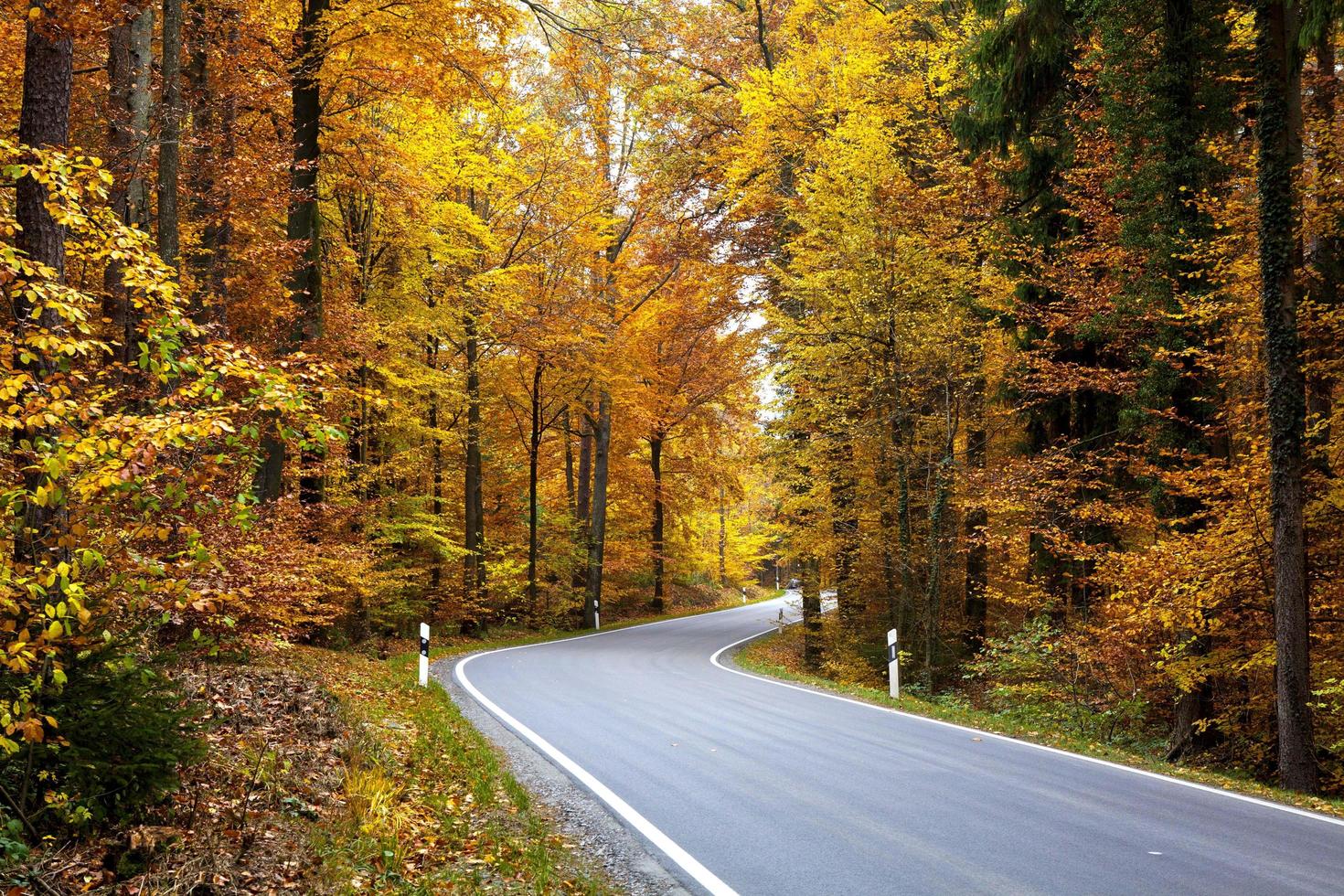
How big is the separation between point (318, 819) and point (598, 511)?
68.2 ft

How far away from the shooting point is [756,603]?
161 ft

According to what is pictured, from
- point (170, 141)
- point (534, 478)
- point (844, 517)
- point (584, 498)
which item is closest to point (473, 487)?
point (534, 478)

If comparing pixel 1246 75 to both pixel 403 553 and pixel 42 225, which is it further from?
pixel 403 553

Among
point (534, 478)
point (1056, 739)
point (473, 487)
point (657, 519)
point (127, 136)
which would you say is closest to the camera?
point (127, 136)

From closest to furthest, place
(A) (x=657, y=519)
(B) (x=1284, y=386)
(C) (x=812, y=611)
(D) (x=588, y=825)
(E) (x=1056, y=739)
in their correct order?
(D) (x=588, y=825), (B) (x=1284, y=386), (E) (x=1056, y=739), (C) (x=812, y=611), (A) (x=657, y=519)

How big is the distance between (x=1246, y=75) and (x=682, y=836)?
1172 centimetres

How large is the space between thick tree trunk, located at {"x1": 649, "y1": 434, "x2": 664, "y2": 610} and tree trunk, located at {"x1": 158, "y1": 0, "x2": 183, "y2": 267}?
21.3m

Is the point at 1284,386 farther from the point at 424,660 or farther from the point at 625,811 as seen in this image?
the point at 424,660

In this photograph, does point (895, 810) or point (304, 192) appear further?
point (304, 192)

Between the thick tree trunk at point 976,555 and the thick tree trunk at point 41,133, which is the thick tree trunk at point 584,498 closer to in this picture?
the thick tree trunk at point 976,555

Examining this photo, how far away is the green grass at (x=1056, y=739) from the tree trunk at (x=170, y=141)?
11131 mm

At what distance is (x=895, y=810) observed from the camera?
610cm

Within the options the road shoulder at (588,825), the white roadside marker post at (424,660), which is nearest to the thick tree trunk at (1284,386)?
the road shoulder at (588,825)

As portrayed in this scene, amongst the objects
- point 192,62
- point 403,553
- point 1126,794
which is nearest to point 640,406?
point 403,553
